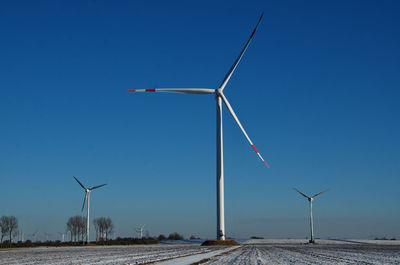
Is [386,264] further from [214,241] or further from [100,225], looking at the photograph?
[100,225]

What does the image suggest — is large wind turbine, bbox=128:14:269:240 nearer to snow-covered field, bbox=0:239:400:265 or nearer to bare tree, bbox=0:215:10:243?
snow-covered field, bbox=0:239:400:265

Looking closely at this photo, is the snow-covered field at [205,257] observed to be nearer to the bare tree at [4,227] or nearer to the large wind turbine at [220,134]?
the large wind turbine at [220,134]

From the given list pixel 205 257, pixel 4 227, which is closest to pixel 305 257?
pixel 205 257

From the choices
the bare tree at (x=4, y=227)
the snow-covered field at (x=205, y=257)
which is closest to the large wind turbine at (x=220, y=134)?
the snow-covered field at (x=205, y=257)

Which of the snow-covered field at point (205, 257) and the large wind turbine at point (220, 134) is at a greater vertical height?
the large wind turbine at point (220, 134)

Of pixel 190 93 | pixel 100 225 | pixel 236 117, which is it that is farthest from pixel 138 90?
pixel 100 225

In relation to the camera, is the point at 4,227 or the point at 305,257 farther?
the point at 4,227

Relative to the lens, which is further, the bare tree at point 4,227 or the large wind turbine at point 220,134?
the bare tree at point 4,227

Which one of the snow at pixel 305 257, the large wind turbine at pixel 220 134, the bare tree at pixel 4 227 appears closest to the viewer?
the snow at pixel 305 257

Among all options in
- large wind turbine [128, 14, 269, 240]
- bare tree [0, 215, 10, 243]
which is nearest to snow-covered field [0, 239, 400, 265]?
large wind turbine [128, 14, 269, 240]

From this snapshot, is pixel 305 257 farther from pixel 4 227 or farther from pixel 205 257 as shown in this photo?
pixel 4 227

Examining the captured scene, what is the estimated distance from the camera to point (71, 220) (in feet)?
624

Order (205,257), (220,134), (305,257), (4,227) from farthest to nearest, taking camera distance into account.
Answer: (4,227) < (220,134) < (305,257) < (205,257)

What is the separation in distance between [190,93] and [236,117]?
33.8 feet
